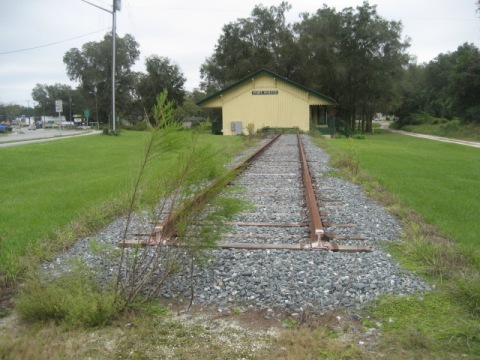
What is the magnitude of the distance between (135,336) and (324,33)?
189ft

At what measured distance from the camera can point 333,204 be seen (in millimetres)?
8047

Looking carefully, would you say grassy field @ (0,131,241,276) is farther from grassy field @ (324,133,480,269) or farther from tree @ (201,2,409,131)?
tree @ (201,2,409,131)

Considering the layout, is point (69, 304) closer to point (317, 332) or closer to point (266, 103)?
point (317, 332)

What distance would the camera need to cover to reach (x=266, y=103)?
4041cm

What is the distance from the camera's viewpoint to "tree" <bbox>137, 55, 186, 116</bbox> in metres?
77.6

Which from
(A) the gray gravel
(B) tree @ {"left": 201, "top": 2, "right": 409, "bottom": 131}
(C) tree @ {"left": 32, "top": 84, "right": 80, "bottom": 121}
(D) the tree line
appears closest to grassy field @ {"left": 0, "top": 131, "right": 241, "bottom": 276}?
(A) the gray gravel

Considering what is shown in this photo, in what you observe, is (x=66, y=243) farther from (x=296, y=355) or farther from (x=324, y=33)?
(x=324, y=33)

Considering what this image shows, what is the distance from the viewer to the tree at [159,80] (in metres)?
77.6

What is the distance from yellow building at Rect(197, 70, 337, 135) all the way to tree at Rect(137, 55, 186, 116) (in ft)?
123

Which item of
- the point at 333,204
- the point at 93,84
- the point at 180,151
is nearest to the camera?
the point at 180,151

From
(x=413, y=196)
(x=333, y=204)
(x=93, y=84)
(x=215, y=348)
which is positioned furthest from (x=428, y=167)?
(x=93, y=84)

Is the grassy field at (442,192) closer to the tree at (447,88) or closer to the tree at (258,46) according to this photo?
the tree at (447,88)

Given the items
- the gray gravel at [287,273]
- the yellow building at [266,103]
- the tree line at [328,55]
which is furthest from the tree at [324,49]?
the gray gravel at [287,273]

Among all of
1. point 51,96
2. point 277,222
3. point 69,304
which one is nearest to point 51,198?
point 277,222
